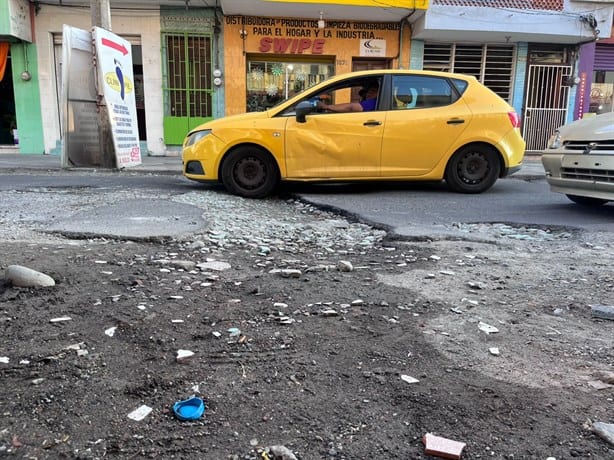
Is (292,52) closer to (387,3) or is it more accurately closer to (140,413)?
(387,3)

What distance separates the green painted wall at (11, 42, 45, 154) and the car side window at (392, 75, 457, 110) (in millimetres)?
10867

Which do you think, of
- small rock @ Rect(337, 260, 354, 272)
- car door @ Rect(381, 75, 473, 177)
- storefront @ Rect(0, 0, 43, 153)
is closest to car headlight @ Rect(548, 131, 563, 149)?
car door @ Rect(381, 75, 473, 177)

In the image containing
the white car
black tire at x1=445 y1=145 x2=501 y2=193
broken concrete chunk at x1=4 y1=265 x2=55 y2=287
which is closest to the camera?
broken concrete chunk at x1=4 y1=265 x2=55 y2=287

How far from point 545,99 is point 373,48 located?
17.8 feet

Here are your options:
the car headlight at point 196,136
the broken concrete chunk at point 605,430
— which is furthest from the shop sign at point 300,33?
the broken concrete chunk at point 605,430

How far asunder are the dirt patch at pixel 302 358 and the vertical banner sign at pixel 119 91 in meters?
6.44

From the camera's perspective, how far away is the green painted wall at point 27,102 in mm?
13633

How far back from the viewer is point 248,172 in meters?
7.03

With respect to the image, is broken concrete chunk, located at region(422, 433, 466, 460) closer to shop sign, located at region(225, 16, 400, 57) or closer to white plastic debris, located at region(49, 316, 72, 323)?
white plastic debris, located at region(49, 316, 72, 323)

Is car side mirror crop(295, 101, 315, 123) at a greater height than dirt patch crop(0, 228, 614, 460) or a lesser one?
greater

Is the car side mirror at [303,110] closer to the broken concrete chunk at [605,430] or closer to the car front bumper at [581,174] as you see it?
the car front bumper at [581,174]

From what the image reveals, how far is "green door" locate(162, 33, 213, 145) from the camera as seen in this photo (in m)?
14.0

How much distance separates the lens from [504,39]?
14492 mm

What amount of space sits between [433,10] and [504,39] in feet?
8.30
